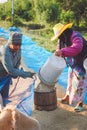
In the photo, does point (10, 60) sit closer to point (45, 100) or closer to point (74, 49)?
point (74, 49)

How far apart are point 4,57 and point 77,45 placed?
1.07 metres

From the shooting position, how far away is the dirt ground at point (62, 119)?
523 cm

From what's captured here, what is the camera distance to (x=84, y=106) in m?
6.02

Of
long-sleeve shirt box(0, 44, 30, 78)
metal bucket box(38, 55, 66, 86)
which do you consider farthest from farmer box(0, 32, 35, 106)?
metal bucket box(38, 55, 66, 86)

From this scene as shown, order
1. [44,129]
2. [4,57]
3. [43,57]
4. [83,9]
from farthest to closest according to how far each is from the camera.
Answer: [83,9] → [43,57] → [44,129] → [4,57]

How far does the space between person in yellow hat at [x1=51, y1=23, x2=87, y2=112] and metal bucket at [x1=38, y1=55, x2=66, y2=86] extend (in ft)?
0.39

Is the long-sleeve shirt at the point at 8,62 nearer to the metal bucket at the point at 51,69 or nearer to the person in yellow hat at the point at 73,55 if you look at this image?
the metal bucket at the point at 51,69

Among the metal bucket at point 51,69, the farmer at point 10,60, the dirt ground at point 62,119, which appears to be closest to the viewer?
the farmer at point 10,60

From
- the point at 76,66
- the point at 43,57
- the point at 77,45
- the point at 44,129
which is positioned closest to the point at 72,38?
the point at 77,45

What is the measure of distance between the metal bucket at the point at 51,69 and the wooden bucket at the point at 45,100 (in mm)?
202

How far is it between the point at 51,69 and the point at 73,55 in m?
0.41

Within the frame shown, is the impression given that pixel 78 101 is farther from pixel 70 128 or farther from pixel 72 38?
pixel 72 38

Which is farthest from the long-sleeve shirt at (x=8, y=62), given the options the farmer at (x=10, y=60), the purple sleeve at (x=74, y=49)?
the purple sleeve at (x=74, y=49)

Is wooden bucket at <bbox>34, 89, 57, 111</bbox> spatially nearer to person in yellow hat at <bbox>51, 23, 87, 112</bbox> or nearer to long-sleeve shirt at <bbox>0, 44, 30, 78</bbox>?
person in yellow hat at <bbox>51, 23, 87, 112</bbox>
